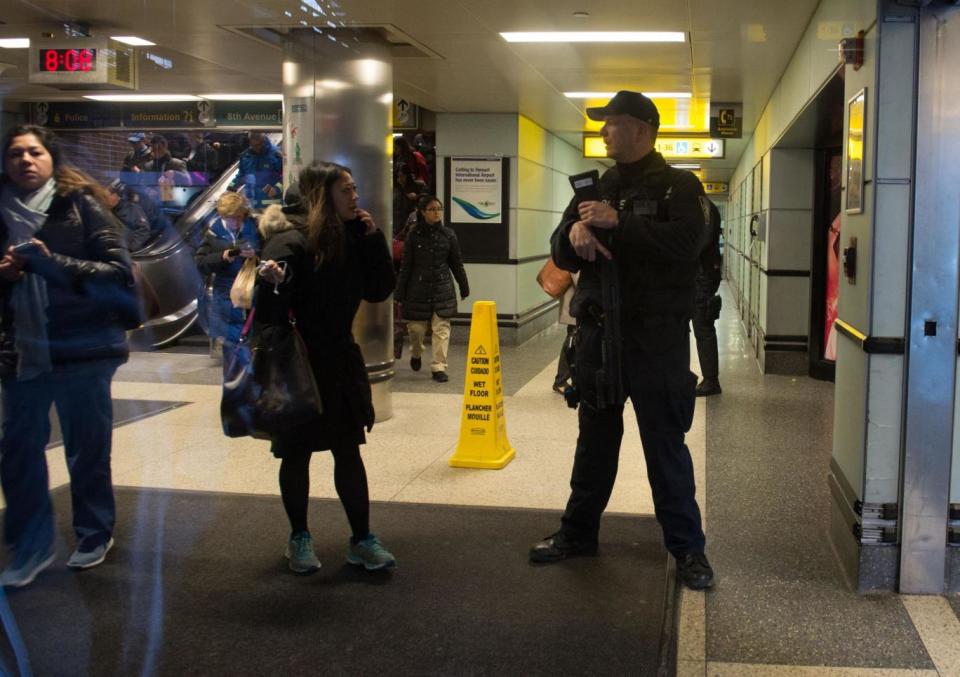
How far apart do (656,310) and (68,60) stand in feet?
7.69

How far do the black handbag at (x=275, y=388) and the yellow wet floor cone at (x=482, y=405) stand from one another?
6.83 feet

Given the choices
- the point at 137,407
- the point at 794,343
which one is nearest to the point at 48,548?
the point at 137,407

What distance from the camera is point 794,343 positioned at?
8.73m

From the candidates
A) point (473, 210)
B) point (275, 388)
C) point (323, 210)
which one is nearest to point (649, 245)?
point (323, 210)

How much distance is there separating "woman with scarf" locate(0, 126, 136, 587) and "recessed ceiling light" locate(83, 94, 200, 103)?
0.17 m

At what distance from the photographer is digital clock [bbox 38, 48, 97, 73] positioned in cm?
129

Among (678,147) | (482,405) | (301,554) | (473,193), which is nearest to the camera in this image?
(301,554)

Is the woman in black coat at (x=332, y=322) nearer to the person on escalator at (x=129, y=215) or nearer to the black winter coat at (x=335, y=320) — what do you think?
the black winter coat at (x=335, y=320)

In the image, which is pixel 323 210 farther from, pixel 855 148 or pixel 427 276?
pixel 427 276

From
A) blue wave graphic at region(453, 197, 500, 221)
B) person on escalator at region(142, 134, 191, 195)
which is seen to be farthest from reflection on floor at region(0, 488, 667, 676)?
blue wave graphic at region(453, 197, 500, 221)

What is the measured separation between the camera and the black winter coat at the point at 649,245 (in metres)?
3.29

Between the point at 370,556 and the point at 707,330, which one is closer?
the point at 370,556

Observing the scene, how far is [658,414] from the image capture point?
3.44 meters

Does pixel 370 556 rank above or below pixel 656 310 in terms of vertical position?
below
